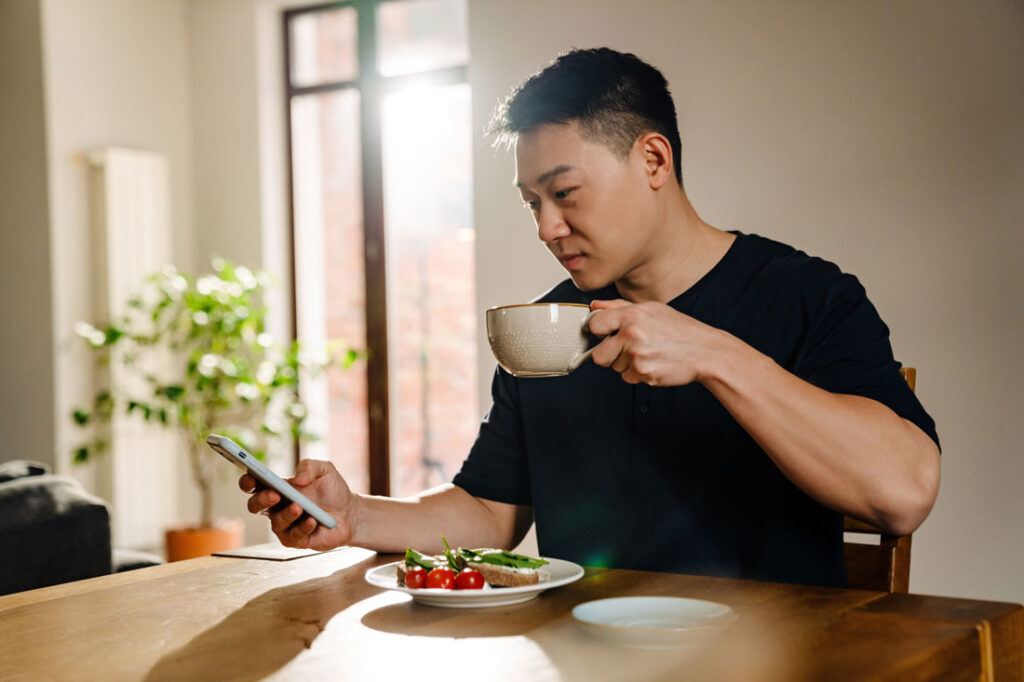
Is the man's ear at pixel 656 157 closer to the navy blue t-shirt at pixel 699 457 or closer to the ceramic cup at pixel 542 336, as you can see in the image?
the navy blue t-shirt at pixel 699 457

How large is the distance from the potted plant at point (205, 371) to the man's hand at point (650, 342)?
3.15 metres

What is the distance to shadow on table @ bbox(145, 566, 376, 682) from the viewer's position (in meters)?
0.85

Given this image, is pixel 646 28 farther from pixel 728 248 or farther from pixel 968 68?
pixel 728 248

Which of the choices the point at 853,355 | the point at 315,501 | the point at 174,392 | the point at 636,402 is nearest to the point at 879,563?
the point at 853,355

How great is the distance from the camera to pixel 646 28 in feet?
9.57

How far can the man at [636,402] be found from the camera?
136cm

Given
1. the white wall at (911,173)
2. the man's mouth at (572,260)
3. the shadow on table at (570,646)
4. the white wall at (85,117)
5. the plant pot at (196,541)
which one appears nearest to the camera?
Result: the shadow on table at (570,646)

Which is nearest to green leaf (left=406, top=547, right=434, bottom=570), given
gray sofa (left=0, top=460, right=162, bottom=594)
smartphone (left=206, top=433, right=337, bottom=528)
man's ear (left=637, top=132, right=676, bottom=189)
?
smartphone (left=206, top=433, right=337, bottom=528)

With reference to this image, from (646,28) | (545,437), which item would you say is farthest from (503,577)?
(646,28)

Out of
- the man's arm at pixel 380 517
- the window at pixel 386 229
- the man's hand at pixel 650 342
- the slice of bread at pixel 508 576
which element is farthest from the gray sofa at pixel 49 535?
the window at pixel 386 229

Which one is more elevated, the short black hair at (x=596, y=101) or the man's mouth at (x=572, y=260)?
the short black hair at (x=596, y=101)

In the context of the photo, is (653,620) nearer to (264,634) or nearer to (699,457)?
(264,634)

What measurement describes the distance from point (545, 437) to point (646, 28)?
1.72 meters

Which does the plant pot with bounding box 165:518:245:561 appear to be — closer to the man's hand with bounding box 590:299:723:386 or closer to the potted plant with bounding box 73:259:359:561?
the potted plant with bounding box 73:259:359:561
